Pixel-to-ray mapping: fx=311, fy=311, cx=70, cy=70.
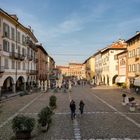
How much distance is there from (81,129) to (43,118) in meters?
2.70

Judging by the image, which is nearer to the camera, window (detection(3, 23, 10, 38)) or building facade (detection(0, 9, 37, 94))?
building facade (detection(0, 9, 37, 94))

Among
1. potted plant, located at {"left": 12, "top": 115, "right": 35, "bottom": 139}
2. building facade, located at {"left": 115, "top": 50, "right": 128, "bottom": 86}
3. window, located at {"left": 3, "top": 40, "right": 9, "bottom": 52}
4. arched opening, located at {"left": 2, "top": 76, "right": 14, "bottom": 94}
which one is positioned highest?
window, located at {"left": 3, "top": 40, "right": 9, "bottom": 52}

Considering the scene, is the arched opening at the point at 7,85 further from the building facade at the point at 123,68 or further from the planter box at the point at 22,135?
the planter box at the point at 22,135

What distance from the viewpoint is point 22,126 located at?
52.3 feet

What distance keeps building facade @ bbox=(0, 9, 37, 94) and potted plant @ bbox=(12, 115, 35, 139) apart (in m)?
31.5

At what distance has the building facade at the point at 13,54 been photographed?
48.5 meters

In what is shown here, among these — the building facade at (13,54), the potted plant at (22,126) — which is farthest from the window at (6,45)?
the potted plant at (22,126)

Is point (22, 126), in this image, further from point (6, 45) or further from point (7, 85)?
point (7, 85)

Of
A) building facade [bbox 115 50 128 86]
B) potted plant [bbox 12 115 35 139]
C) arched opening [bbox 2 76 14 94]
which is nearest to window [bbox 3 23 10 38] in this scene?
arched opening [bbox 2 76 14 94]

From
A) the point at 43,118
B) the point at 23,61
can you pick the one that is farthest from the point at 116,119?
the point at 23,61

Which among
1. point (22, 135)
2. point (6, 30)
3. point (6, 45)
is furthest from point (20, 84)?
point (22, 135)

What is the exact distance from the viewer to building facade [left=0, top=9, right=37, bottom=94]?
1908 inches

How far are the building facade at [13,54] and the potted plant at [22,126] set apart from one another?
3154 cm

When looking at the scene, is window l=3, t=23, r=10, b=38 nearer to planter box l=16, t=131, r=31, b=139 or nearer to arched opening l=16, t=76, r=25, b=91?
arched opening l=16, t=76, r=25, b=91
